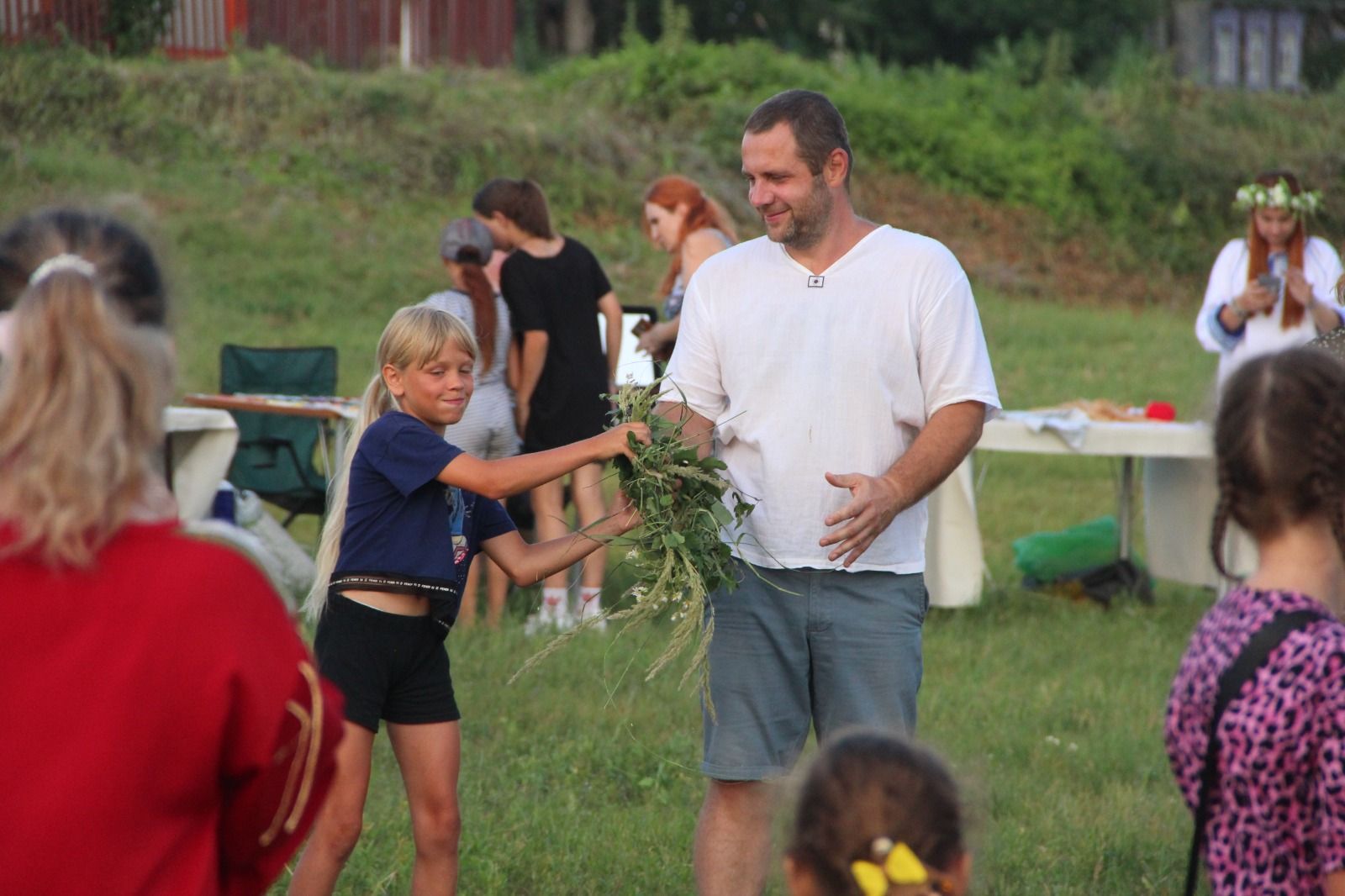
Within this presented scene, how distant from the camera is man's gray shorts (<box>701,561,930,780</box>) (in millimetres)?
4062

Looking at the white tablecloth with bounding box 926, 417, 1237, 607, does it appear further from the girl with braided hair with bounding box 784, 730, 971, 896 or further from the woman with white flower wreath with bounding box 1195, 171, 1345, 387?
the girl with braided hair with bounding box 784, 730, 971, 896

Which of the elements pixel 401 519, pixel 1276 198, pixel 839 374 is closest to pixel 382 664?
pixel 401 519

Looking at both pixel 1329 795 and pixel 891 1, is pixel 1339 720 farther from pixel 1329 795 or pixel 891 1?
pixel 891 1

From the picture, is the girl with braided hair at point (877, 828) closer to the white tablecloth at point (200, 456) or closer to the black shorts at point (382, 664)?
the black shorts at point (382, 664)

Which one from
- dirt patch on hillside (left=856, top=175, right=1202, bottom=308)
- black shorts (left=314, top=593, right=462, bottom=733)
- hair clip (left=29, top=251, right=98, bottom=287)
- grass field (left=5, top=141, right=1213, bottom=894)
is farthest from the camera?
dirt patch on hillside (left=856, top=175, right=1202, bottom=308)

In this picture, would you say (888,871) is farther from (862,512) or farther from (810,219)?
(810,219)

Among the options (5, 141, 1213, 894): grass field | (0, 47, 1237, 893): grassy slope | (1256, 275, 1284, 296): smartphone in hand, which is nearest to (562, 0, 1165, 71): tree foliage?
(0, 47, 1237, 893): grassy slope

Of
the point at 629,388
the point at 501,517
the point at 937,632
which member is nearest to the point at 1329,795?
the point at 629,388

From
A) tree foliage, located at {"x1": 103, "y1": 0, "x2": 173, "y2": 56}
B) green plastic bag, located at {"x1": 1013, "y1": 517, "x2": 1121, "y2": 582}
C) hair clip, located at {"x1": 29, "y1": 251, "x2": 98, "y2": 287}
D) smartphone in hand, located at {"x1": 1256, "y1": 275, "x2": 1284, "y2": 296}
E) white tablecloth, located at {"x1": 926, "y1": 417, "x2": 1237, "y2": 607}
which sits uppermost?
tree foliage, located at {"x1": 103, "y1": 0, "x2": 173, "y2": 56}

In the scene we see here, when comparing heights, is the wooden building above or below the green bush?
above

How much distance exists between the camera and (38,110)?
1897 cm

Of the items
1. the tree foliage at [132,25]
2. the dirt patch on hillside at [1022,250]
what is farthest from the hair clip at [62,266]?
the tree foliage at [132,25]

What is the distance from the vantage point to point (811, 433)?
4.01 meters

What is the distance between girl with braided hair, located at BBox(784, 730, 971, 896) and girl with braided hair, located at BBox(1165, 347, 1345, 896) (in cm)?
48
